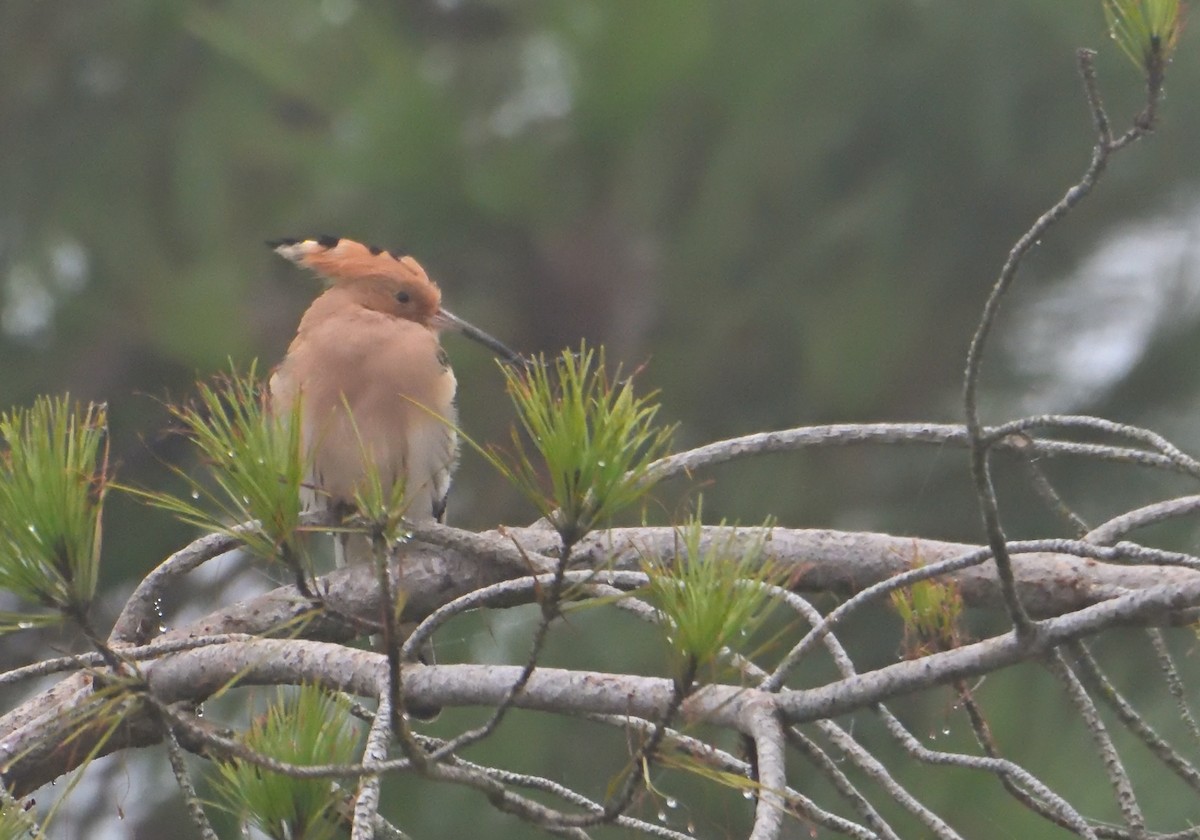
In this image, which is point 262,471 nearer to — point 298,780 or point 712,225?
point 298,780

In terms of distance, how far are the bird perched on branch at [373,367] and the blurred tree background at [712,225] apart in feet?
2.08

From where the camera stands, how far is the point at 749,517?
12.5ft

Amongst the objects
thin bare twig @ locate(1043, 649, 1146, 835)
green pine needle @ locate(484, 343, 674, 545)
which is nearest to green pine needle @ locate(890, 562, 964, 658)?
thin bare twig @ locate(1043, 649, 1146, 835)

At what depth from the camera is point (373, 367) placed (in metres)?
2.96

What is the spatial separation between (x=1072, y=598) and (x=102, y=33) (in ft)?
13.4

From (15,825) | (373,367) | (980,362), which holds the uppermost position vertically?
(373,367)

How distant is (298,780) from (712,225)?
313 centimetres

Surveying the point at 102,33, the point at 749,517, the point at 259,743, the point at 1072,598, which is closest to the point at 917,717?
the point at 749,517

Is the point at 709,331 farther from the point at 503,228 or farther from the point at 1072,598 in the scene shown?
the point at 1072,598

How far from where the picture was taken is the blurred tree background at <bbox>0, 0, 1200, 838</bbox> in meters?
4.11

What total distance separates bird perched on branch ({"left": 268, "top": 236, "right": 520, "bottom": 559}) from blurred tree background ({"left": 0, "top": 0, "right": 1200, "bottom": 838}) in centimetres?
63

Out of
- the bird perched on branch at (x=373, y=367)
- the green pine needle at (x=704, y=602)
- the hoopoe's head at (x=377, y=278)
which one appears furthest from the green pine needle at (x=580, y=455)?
the hoopoe's head at (x=377, y=278)

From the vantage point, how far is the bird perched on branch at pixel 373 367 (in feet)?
9.28

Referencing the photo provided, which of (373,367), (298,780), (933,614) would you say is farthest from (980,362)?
(373,367)
